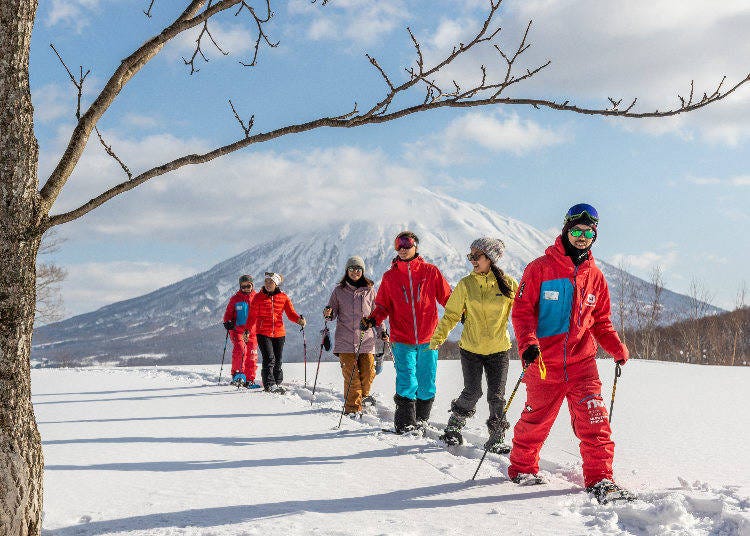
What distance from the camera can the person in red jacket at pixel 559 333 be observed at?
14.2 ft

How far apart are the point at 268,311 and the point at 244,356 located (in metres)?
1.08

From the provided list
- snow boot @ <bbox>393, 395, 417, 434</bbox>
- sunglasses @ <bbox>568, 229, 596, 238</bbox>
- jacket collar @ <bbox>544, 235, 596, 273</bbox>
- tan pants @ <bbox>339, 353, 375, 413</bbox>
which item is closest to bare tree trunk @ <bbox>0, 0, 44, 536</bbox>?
jacket collar @ <bbox>544, 235, 596, 273</bbox>

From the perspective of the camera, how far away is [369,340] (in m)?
7.79

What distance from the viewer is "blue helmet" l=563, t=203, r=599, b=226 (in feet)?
14.4

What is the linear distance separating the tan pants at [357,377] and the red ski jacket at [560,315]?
3293 mm

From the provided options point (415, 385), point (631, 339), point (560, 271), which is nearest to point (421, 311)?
point (415, 385)

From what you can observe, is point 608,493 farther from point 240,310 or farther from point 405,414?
point 240,310

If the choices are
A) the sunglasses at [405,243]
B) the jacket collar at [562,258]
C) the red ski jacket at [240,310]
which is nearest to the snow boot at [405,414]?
the sunglasses at [405,243]

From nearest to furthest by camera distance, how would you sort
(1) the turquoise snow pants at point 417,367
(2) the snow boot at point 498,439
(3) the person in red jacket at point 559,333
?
(3) the person in red jacket at point 559,333 < (2) the snow boot at point 498,439 < (1) the turquoise snow pants at point 417,367

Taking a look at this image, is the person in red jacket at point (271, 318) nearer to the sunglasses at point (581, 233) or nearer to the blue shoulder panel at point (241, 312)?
the blue shoulder panel at point (241, 312)

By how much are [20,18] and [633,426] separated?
20.7 feet

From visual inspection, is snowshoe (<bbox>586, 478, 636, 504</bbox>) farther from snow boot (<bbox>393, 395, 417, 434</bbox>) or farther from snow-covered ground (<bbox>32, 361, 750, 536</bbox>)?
snow boot (<bbox>393, 395, 417, 434</bbox>)

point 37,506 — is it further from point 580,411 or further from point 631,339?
point 631,339

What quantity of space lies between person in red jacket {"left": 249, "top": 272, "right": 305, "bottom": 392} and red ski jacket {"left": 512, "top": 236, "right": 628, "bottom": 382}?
255 inches
